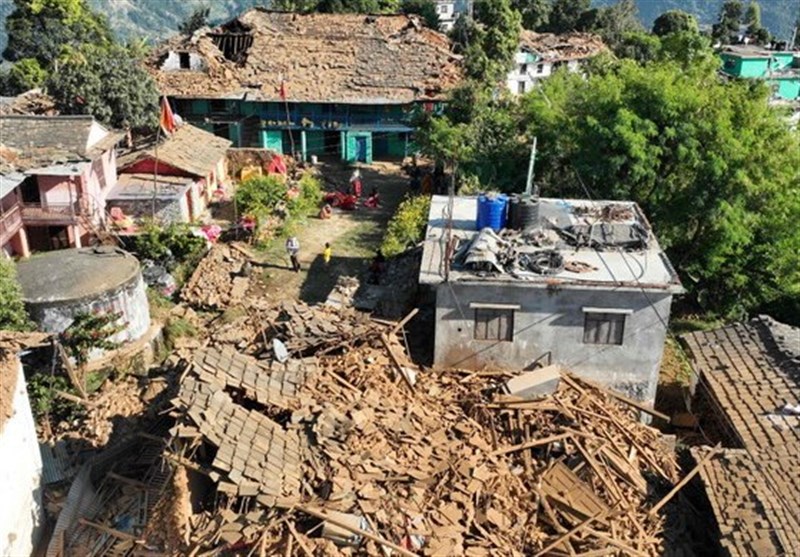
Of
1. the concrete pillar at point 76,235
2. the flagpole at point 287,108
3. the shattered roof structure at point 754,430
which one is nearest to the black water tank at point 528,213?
the shattered roof structure at point 754,430

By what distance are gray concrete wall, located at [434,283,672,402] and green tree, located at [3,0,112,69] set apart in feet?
162

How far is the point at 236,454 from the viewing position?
15.7 meters

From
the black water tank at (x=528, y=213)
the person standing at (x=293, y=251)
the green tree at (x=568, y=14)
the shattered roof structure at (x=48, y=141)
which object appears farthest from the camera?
the green tree at (x=568, y=14)

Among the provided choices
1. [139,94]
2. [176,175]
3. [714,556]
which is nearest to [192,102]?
[139,94]

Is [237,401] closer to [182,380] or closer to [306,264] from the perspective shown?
[182,380]

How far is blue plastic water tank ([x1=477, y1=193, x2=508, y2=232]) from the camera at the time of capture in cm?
2300

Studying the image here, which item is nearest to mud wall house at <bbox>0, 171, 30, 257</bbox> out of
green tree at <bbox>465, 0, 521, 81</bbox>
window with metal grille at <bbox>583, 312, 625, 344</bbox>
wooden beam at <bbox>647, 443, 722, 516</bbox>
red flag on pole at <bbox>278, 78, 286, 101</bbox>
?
red flag on pole at <bbox>278, 78, 286, 101</bbox>

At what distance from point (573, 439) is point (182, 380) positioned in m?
9.34

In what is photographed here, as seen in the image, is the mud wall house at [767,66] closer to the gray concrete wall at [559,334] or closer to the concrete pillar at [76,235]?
the gray concrete wall at [559,334]

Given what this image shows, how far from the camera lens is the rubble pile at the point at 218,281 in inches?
1164

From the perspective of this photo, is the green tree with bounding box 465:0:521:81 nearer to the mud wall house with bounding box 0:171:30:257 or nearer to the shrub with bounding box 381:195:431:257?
the shrub with bounding box 381:195:431:257

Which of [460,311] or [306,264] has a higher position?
[460,311]

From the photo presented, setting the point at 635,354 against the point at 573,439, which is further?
the point at 635,354

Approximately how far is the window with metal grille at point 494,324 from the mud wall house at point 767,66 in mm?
58757
